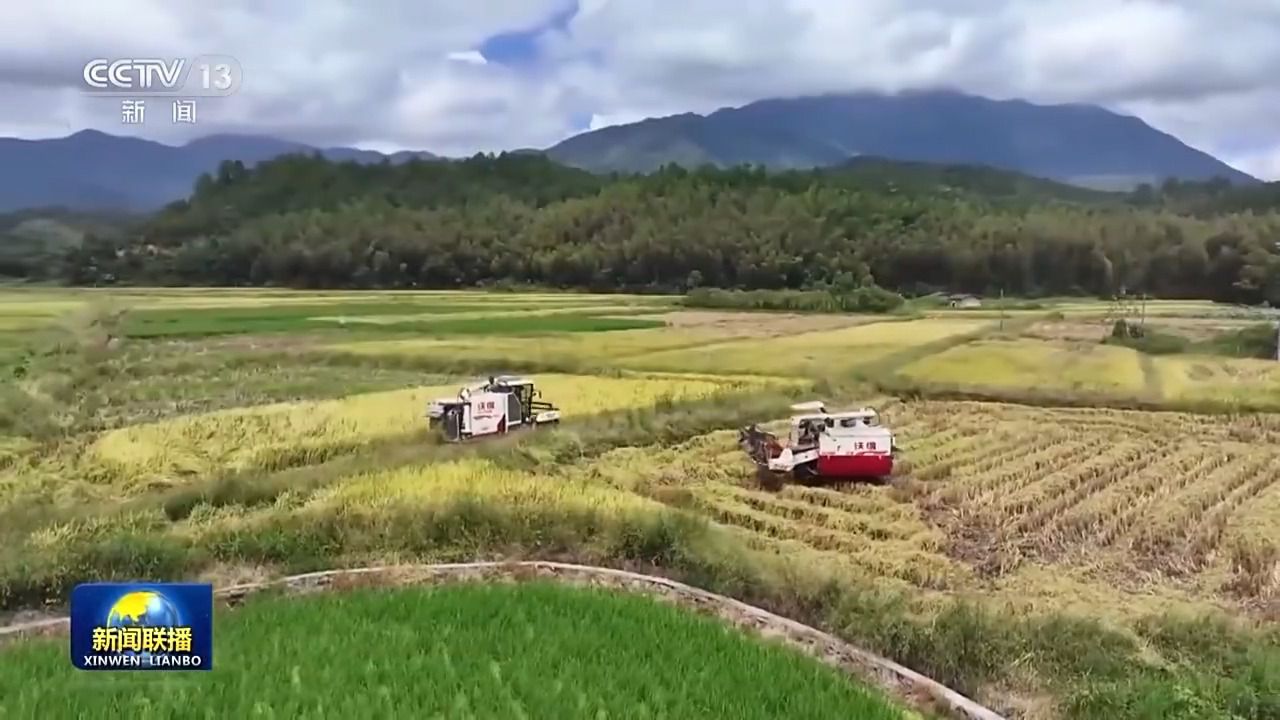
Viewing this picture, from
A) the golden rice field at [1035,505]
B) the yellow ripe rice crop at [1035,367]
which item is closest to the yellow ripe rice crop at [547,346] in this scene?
the golden rice field at [1035,505]

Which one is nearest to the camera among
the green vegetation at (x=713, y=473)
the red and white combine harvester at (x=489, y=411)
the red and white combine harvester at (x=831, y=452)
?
the green vegetation at (x=713, y=473)

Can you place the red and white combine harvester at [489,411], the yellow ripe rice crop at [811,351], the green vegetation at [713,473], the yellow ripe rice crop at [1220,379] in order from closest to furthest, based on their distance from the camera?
the green vegetation at [713,473] → the red and white combine harvester at [489,411] → the yellow ripe rice crop at [1220,379] → the yellow ripe rice crop at [811,351]

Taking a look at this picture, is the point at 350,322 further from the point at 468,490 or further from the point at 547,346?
the point at 468,490

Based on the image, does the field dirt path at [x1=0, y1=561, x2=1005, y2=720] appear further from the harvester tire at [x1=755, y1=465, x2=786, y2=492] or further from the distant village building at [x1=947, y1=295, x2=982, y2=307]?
the distant village building at [x1=947, y1=295, x2=982, y2=307]

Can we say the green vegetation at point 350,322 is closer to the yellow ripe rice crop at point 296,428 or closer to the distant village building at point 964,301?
the yellow ripe rice crop at point 296,428

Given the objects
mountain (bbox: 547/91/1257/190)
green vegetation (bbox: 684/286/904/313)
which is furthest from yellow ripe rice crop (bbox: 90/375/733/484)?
mountain (bbox: 547/91/1257/190)
